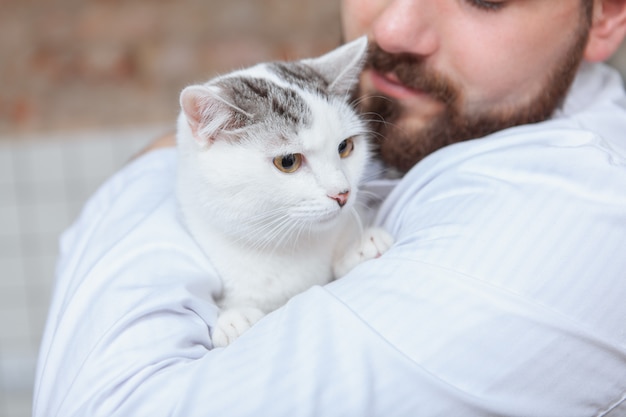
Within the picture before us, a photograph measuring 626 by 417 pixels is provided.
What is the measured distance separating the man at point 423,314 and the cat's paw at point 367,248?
4cm

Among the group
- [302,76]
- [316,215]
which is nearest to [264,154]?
[316,215]

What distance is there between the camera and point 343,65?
47.4 inches

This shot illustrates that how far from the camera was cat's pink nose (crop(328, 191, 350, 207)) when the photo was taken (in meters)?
1.03

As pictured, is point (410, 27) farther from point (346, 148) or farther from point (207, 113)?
point (207, 113)

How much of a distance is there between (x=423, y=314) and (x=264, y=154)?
426mm

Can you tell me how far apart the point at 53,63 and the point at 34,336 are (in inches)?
53.0

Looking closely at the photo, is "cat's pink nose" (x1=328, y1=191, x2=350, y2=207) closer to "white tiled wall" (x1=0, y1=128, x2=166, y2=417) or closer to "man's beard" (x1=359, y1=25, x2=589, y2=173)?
"man's beard" (x1=359, y1=25, x2=589, y2=173)

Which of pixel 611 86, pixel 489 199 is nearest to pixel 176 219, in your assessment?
pixel 489 199

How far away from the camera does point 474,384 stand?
30.2 inches

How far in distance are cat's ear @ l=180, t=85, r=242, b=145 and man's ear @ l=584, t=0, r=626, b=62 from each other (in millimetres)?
872

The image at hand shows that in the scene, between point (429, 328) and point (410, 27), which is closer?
point (429, 328)

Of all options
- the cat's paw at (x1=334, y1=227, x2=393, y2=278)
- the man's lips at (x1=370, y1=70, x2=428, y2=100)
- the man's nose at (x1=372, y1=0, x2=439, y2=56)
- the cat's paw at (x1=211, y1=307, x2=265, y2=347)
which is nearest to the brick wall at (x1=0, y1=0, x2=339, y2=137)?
the man's lips at (x1=370, y1=70, x2=428, y2=100)

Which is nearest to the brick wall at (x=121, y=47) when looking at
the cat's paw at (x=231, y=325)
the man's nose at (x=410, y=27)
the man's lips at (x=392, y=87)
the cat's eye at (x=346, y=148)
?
the man's lips at (x=392, y=87)

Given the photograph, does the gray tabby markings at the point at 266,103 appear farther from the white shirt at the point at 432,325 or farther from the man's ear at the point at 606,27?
the man's ear at the point at 606,27
